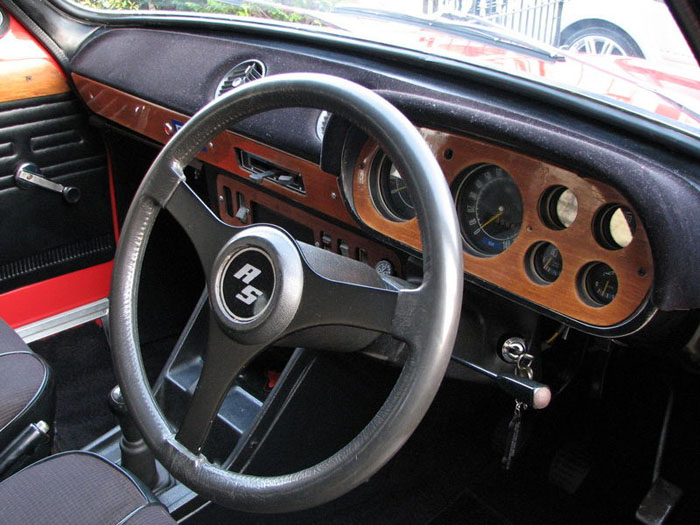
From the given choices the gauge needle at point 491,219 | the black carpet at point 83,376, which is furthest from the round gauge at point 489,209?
the black carpet at point 83,376

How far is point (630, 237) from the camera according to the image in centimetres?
112

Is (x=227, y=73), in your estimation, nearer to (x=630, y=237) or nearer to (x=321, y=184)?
(x=321, y=184)

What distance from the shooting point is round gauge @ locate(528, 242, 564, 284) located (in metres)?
1.23

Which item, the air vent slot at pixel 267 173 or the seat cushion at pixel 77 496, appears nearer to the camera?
the seat cushion at pixel 77 496

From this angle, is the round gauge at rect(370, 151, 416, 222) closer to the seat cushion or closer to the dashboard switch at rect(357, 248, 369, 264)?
the dashboard switch at rect(357, 248, 369, 264)

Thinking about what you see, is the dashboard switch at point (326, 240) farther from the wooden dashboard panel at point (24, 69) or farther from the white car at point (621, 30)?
the wooden dashboard panel at point (24, 69)

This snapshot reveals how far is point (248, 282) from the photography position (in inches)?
39.7

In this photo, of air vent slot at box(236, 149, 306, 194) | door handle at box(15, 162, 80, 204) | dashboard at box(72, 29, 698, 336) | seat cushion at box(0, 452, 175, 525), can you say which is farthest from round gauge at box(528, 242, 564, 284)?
door handle at box(15, 162, 80, 204)

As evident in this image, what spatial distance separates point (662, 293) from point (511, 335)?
46cm

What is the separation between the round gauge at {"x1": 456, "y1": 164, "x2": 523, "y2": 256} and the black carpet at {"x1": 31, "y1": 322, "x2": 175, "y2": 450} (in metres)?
1.35

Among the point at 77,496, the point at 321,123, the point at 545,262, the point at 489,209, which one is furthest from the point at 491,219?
the point at 77,496

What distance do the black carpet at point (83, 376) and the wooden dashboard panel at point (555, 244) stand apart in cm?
133

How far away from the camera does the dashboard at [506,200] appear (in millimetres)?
1067

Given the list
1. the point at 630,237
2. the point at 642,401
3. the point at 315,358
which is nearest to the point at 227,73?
the point at 315,358
